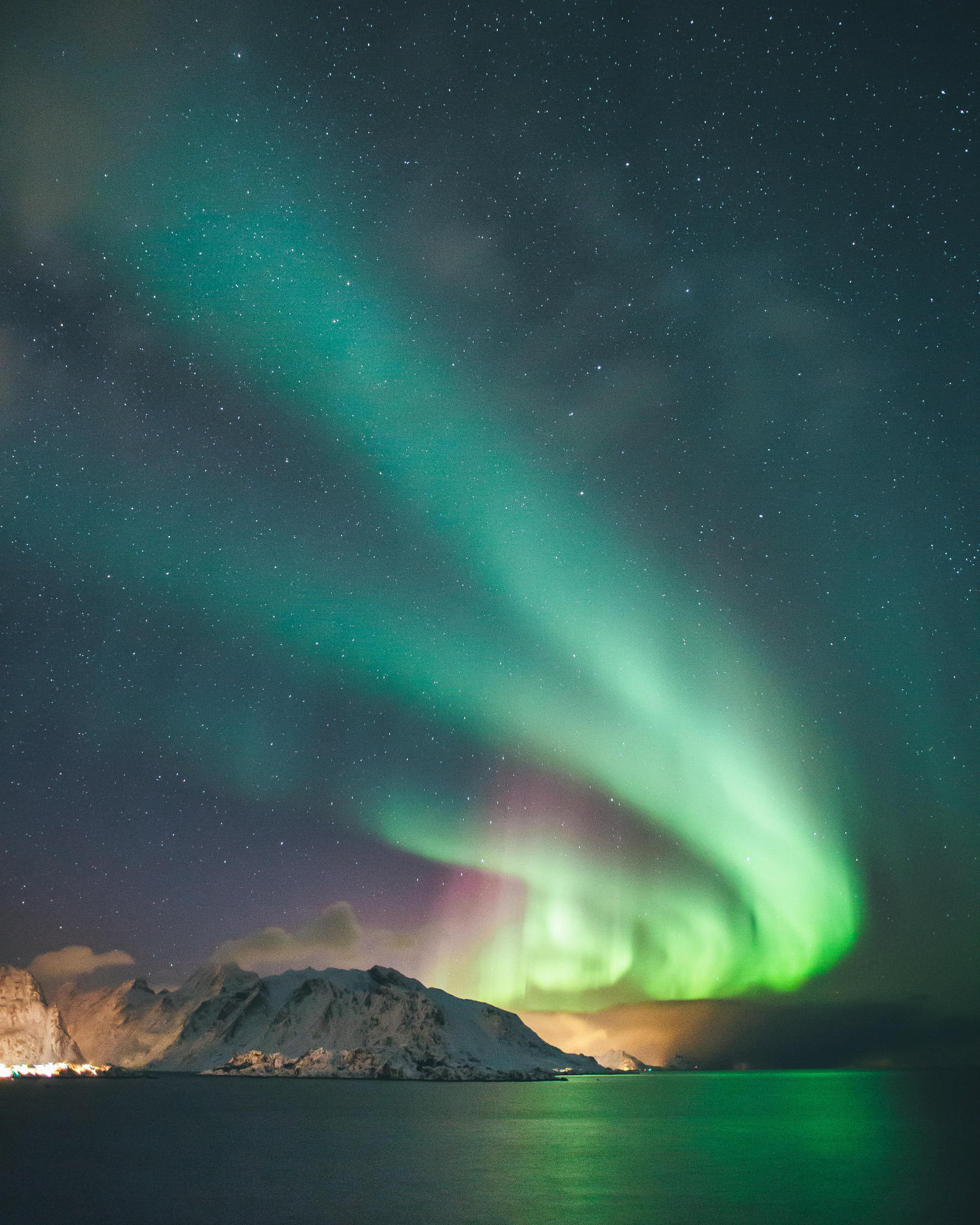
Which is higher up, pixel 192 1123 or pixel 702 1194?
pixel 702 1194

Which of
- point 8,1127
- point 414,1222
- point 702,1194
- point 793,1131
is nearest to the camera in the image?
point 414,1222

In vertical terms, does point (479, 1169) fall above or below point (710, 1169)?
below

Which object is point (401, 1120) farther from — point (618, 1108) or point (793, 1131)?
point (618, 1108)

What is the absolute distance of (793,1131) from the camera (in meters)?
103

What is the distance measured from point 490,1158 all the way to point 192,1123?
5850 cm

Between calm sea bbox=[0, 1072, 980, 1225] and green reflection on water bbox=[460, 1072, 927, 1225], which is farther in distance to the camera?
green reflection on water bbox=[460, 1072, 927, 1225]

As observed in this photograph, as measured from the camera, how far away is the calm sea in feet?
145

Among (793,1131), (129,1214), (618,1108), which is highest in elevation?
(129,1214)

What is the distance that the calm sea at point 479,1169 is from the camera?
1738 inches

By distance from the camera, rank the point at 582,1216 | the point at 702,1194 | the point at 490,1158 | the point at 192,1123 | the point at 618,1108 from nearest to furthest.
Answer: the point at 582,1216
the point at 702,1194
the point at 490,1158
the point at 192,1123
the point at 618,1108

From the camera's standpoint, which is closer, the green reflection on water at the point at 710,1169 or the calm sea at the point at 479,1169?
the calm sea at the point at 479,1169

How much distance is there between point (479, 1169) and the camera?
204 ft

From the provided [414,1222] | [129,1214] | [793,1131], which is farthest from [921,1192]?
[793,1131]

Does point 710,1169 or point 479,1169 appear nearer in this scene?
point 479,1169
